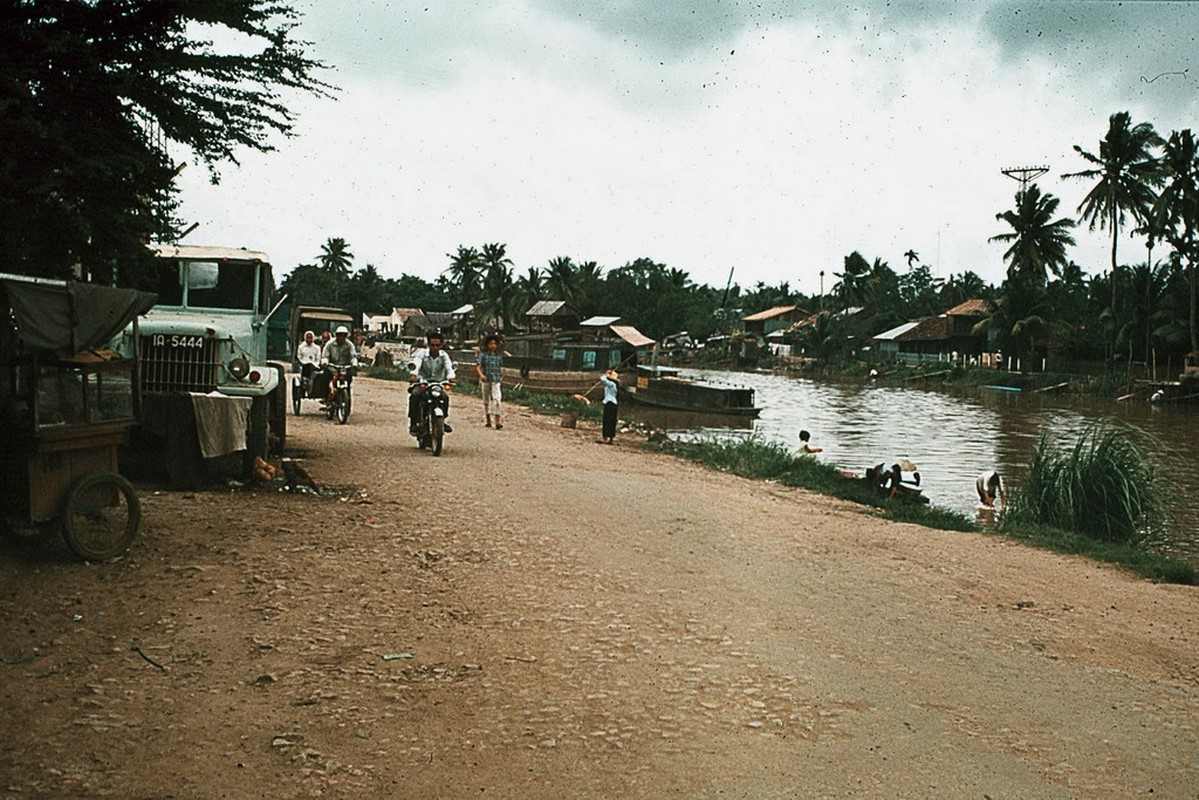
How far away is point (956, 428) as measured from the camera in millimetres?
35469

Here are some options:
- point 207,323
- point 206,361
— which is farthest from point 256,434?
point 207,323

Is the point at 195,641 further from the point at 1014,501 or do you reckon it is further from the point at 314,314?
the point at 314,314

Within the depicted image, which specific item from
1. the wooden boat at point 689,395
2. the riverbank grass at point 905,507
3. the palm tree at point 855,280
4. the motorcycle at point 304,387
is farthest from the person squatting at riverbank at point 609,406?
the palm tree at point 855,280

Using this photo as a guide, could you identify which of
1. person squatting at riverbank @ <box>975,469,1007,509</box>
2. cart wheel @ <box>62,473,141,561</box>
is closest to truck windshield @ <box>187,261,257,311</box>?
cart wheel @ <box>62,473,141,561</box>

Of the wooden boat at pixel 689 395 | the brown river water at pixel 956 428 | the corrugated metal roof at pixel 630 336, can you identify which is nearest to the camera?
the brown river water at pixel 956 428

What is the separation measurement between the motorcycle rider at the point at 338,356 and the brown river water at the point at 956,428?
9906 mm

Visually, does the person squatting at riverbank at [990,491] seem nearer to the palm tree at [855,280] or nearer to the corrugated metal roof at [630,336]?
the corrugated metal roof at [630,336]

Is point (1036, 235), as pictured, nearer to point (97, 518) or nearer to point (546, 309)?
point (546, 309)

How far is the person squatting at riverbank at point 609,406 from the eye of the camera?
19031 mm

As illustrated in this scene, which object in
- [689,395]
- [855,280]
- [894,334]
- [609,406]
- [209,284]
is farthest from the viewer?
[855,280]

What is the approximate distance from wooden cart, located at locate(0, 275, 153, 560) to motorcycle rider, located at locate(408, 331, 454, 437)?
701 cm

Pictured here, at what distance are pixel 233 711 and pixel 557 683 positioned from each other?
1.55m

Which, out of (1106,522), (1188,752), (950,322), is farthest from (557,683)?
(950,322)

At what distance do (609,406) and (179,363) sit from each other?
10039 mm
